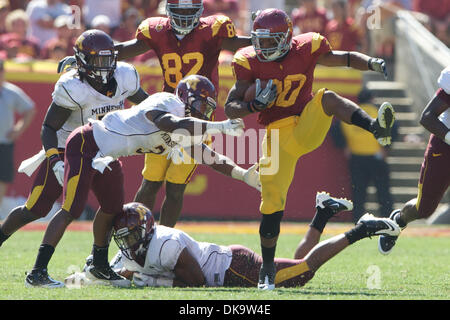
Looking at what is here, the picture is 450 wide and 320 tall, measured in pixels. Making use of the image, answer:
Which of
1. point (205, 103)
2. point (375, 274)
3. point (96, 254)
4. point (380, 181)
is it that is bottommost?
point (380, 181)

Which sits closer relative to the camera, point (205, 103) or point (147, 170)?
point (205, 103)

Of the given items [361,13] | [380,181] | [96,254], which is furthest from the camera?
[361,13]

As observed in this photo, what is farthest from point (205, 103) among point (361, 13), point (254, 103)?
point (361, 13)

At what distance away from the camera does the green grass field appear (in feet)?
18.2

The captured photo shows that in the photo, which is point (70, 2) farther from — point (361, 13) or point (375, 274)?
point (375, 274)

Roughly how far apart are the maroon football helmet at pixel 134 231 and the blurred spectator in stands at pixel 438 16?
8.95 m

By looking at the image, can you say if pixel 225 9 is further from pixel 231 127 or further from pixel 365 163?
pixel 231 127

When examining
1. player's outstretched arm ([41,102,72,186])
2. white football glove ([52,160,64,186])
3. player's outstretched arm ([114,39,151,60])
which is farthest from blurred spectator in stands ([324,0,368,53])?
white football glove ([52,160,64,186])

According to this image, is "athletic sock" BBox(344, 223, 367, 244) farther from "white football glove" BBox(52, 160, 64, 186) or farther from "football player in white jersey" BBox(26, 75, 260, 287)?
"white football glove" BBox(52, 160, 64, 186)

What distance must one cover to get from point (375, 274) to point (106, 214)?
2.22 metres

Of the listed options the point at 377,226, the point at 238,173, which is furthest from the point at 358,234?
the point at 238,173

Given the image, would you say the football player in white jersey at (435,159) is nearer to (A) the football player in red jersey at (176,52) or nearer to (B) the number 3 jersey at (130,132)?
(A) the football player in red jersey at (176,52)

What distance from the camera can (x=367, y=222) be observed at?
623cm
